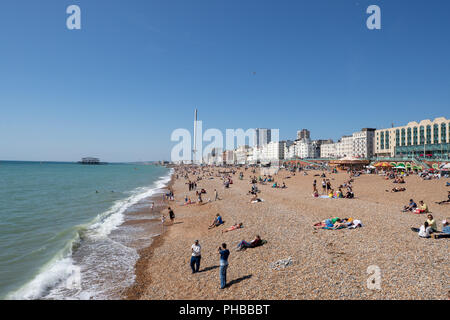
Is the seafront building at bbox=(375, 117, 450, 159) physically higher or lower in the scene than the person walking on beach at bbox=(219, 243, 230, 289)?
higher

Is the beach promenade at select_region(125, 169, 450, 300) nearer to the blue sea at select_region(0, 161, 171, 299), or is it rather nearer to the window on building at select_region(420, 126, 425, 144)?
the blue sea at select_region(0, 161, 171, 299)

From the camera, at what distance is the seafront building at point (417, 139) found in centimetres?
7350

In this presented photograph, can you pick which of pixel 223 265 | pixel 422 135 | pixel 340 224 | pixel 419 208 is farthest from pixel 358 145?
pixel 223 265

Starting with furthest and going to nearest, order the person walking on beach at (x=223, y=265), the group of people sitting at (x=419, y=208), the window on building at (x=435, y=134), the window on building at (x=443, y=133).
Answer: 1. the window on building at (x=435, y=134)
2. the window on building at (x=443, y=133)
3. the group of people sitting at (x=419, y=208)
4. the person walking on beach at (x=223, y=265)

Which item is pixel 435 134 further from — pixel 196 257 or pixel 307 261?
pixel 196 257

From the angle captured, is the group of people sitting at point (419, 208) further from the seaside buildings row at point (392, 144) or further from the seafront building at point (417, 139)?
the seafront building at point (417, 139)

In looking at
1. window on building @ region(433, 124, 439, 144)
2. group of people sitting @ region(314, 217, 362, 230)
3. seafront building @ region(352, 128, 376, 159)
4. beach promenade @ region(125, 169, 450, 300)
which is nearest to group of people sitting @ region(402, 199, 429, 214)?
beach promenade @ region(125, 169, 450, 300)

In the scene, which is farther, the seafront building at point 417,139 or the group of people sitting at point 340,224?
the seafront building at point 417,139

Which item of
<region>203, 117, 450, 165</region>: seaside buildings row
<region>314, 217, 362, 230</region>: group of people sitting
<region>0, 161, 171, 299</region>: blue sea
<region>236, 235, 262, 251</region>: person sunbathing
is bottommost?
<region>0, 161, 171, 299</region>: blue sea

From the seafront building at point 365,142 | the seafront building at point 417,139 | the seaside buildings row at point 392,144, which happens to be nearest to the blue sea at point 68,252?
the seaside buildings row at point 392,144

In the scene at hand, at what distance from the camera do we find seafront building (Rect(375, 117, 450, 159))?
241 feet

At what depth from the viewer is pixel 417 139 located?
82125 millimetres
